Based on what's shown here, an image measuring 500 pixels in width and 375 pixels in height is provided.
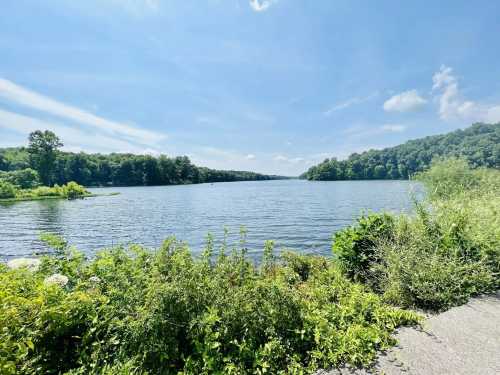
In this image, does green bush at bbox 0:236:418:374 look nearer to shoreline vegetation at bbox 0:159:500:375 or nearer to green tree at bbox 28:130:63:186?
shoreline vegetation at bbox 0:159:500:375

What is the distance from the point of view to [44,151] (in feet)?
263

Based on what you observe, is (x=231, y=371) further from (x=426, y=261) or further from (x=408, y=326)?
(x=426, y=261)

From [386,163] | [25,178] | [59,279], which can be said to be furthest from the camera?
[386,163]

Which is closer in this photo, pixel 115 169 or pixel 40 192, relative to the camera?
pixel 40 192

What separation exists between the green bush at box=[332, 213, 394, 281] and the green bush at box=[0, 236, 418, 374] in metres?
2.52

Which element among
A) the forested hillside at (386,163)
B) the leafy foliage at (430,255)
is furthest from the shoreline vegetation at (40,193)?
the forested hillside at (386,163)

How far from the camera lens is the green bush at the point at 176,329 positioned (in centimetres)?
275

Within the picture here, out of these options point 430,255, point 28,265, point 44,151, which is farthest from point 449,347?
point 44,151

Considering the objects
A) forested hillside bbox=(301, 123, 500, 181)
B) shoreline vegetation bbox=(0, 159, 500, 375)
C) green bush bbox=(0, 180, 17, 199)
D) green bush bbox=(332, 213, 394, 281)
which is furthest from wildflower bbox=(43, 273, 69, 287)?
forested hillside bbox=(301, 123, 500, 181)

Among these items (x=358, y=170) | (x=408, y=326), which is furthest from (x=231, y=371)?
(x=358, y=170)

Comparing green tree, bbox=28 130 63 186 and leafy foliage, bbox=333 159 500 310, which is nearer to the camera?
leafy foliage, bbox=333 159 500 310

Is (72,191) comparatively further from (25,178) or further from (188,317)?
(188,317)

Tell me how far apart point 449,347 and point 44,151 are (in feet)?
346

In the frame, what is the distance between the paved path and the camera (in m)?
3.00
